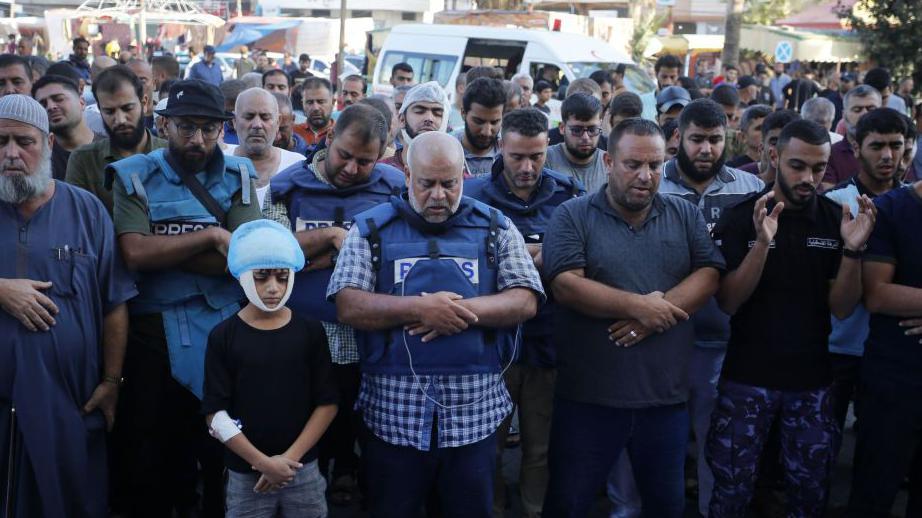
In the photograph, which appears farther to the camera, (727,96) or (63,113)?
(727,96)

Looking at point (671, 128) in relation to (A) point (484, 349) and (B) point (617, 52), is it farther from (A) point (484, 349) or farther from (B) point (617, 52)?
(B) point (617, 52)

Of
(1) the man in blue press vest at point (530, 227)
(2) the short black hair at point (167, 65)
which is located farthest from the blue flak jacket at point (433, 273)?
(2) the short black hair at point (167, 65)

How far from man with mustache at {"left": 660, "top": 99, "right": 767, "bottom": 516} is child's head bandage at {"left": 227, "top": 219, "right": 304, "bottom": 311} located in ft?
7.10

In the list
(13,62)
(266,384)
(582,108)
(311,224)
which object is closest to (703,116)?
(582,108)

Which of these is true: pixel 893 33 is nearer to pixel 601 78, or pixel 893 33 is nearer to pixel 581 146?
pixel 601 78

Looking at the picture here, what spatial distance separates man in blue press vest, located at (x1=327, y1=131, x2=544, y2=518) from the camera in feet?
12.0

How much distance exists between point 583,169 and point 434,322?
2.26 metres

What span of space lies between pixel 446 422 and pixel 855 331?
8.09 ft

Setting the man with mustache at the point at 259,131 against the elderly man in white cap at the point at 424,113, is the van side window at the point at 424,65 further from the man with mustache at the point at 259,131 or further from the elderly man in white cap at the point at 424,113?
the man with mustache at the point at 259,131

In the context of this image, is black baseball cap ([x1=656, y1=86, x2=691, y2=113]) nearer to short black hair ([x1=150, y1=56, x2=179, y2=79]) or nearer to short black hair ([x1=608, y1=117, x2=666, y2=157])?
short black hair ([x1=608, y1=117, x2=666, y2=157])

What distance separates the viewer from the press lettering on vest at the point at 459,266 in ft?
12.2

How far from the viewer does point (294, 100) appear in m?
11.5

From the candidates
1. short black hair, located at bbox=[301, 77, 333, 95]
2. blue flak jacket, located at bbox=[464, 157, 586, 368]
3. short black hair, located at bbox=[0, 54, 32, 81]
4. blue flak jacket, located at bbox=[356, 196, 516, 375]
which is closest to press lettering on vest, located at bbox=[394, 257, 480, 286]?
blue flak jacket, located at bbox=[356, 196, 516, 375]

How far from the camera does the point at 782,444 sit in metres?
4.30
